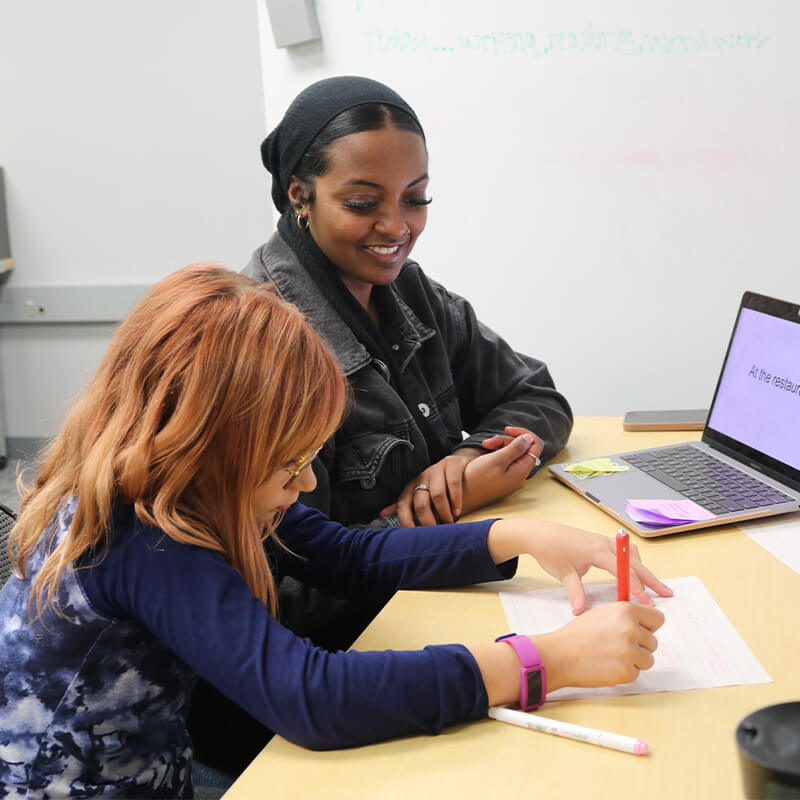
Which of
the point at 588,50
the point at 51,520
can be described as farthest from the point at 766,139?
the point at 51,520

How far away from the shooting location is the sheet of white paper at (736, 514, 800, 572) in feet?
3.61

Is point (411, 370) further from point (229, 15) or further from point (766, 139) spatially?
point (229, 15)

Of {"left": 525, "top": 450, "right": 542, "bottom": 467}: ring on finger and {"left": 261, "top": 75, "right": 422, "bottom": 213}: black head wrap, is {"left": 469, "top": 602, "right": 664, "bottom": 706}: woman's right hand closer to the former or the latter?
{"left": 525, "top": 450, "right": 542, "bottom": 467}: ring on finger

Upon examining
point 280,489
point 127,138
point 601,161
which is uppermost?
point 127,138

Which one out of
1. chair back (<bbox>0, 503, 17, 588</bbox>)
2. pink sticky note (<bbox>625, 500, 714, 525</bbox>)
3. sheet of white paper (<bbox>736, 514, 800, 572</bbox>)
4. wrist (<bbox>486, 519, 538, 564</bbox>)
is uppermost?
chair back (<bbox>0, 503, 17, 588</bbox>)

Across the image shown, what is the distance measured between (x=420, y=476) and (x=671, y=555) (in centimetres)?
39

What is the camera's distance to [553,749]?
74cm

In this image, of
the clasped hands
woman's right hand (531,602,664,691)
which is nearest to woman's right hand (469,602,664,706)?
woman's right hand (531,602,664,691)

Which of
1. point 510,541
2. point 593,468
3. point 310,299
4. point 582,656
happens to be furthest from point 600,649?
point 310,299

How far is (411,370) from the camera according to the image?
1498mm

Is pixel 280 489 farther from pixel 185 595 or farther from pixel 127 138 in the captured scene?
pixel 127 138

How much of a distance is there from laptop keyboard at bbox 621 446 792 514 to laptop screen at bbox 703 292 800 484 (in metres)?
0.04

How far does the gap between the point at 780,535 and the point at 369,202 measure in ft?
2.37

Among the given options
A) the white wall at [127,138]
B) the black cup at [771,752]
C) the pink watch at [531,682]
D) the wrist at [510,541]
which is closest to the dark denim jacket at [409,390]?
the wrist at [510,541]
